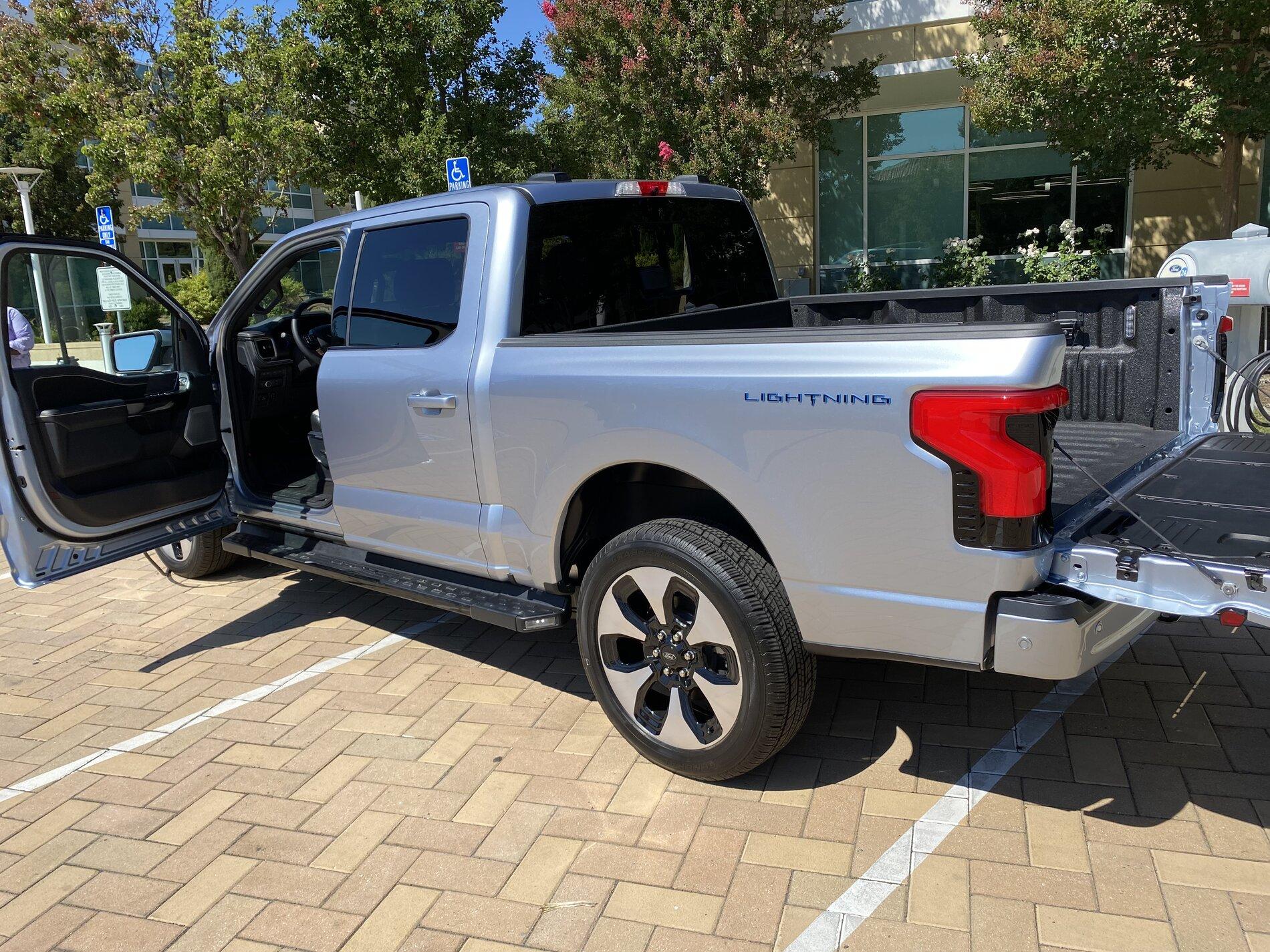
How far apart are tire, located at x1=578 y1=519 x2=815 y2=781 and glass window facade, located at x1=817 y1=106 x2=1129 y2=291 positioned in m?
11.4

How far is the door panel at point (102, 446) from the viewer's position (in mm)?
4141

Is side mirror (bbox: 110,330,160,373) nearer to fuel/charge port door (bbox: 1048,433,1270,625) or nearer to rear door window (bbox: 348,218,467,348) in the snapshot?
rear door window (bbox: 348,218,467,348)

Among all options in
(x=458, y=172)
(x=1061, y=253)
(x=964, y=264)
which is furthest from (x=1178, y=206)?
(x=458, y=172)

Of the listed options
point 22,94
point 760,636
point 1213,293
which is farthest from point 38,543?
point 22,94

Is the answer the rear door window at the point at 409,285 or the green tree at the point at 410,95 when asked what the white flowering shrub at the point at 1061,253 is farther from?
the rear door window at the point at 409,285

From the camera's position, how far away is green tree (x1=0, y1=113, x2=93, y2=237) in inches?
1175

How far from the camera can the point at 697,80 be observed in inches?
428

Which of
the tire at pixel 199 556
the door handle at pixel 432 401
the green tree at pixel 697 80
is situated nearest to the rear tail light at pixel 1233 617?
the door handle at pixel 432 401

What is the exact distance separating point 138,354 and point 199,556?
1397 millimetres

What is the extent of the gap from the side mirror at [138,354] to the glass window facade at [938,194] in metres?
10.5

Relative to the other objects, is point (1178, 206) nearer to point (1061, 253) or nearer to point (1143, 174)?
point (1143, 174)

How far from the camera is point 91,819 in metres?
3.31

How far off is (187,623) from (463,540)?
7.42 feet

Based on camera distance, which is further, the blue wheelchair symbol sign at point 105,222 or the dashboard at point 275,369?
the blue wheelchair symbol sign at point 105,222
